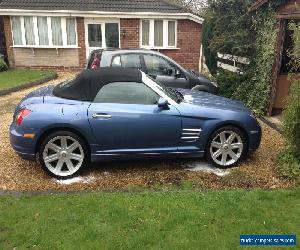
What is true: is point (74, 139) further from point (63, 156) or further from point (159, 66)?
point (159, 66)

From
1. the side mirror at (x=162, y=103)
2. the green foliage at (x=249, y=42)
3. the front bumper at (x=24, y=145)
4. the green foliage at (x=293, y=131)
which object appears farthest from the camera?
the green foliage at (x=249, y=42)

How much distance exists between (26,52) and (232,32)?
11.2m

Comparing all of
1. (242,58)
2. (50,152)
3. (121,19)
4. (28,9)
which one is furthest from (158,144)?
(28,9)

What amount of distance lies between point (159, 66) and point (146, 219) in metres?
5.63

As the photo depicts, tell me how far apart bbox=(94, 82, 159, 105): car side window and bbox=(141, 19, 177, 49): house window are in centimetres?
1257

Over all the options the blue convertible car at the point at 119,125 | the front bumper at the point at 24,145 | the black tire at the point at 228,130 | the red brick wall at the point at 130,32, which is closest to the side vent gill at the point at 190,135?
the blue convertible car at the point at 119,125

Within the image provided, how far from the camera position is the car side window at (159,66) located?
9.22 metres

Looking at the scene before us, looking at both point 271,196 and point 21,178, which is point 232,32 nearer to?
point 271,196

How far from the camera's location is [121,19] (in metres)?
17.5

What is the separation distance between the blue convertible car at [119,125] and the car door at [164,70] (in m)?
3.15

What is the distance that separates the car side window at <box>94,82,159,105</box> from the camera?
5.64 metres

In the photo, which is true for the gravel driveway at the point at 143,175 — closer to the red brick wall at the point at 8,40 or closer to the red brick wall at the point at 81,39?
the red brick wall at the point at 81,39

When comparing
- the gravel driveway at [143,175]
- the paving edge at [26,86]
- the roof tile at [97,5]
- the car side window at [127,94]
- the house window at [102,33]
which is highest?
the roof tile at [97,5]

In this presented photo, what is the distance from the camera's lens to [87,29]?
1766 cm
